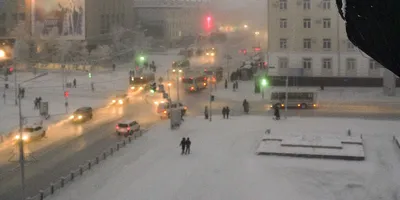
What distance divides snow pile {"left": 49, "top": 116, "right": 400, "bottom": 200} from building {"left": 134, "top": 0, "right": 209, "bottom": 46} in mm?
61472

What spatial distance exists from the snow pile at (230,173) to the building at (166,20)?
61472 millimetres

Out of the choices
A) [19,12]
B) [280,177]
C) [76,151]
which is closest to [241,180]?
[280,177]

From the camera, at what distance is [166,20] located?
93.9m

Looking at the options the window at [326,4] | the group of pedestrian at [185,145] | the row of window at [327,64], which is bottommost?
the group of pedestrian at [185,145]

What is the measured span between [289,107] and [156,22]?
56087 millimetres

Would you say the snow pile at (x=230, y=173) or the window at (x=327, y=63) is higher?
the window at (x=327, y=63)

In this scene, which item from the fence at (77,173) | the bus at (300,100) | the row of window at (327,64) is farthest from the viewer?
the row of window at (327,64)

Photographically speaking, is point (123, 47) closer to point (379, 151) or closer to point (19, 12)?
point (19, 12)

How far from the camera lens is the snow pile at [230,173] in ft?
64.5

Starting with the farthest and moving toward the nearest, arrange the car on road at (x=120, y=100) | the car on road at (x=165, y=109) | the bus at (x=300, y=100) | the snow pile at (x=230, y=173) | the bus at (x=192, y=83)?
the bus at (x=192, y=83) → the car on road at (x=120, y=100) → the bus at (x=300, y=100) → the car on road at (x=165, y=109) → the snow pile at (x=230, y=173)

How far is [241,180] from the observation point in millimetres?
21156

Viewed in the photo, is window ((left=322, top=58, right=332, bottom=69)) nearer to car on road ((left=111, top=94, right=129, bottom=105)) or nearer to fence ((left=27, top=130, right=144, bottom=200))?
car on road ((left=111, top=94, right=129, bottom=105))

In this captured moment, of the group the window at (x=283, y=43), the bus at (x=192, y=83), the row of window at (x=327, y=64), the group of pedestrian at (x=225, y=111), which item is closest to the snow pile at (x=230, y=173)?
the group of pedestrian at (x=225, y=111)

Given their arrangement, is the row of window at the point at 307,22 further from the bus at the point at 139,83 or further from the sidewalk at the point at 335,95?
the bus at the point at 139,83
